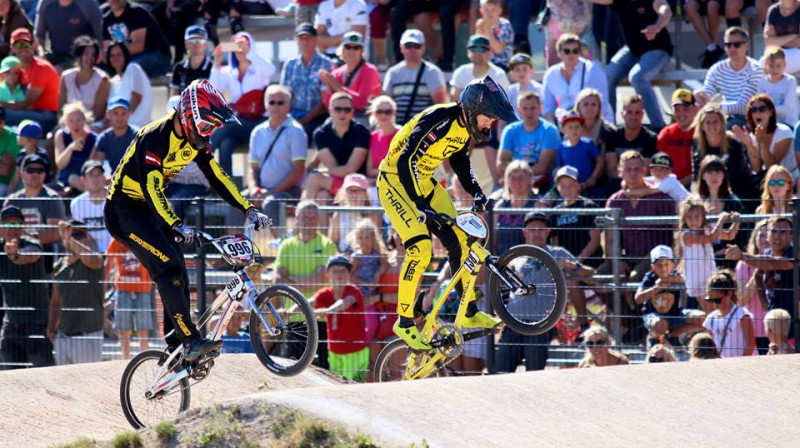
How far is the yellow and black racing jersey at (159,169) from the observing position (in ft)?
27.8

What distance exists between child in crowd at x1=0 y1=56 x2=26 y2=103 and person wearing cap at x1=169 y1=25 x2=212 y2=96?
6.72 feet

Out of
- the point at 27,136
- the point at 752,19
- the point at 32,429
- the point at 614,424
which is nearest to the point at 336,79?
the point at 27,136

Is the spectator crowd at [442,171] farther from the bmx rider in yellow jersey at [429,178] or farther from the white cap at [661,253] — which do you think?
the bmx rider in yellow jersey at [429,178]

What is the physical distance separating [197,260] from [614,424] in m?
4.73

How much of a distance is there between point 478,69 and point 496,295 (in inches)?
190

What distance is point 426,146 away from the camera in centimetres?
897

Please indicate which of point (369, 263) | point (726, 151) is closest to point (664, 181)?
point (726, 151)

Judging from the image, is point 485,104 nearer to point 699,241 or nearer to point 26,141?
point 699,241

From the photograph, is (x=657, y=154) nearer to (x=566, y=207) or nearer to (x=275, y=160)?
(x=566, y=207)

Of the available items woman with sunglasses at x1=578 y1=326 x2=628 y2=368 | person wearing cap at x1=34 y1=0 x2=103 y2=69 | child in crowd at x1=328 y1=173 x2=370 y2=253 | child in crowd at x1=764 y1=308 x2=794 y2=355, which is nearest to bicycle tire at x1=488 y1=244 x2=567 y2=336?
woman with sunglasses at x1=578 y1=326 x2=628 y2=368

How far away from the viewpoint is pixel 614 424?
780 cm

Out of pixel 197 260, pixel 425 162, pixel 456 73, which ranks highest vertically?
pixel 456 73

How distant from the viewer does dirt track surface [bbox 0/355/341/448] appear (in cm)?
891

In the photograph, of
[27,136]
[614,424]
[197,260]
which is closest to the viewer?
[614,424]
